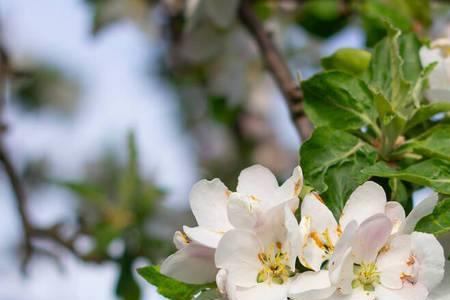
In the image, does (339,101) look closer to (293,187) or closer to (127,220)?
(293,187)

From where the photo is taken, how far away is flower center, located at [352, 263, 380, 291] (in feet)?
2.44

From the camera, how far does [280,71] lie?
4.36 ft

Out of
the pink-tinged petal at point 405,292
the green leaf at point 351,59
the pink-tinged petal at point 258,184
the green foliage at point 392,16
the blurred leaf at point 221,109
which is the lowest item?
the pink-tinged petal at point 405,292

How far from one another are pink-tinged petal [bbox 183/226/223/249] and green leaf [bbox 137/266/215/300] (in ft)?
0.19

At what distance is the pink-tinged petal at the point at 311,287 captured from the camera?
27.6 inches

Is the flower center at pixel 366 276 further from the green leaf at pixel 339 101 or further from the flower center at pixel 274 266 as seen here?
the green leaf at pixel 339 101

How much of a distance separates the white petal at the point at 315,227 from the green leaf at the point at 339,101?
0.19 metres

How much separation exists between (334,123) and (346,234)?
247 millimetres

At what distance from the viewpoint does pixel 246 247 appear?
2.46 ft

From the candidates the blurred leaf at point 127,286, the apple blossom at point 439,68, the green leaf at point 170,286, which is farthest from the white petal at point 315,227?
the blurred leaf at point 127,286

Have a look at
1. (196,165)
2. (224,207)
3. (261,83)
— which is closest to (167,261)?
(224,207)

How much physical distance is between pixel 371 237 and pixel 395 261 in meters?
0.03

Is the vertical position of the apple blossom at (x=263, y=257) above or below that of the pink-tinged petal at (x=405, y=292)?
above

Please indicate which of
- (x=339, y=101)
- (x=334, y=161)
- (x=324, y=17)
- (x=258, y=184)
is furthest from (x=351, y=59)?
(x=324, y=17)
